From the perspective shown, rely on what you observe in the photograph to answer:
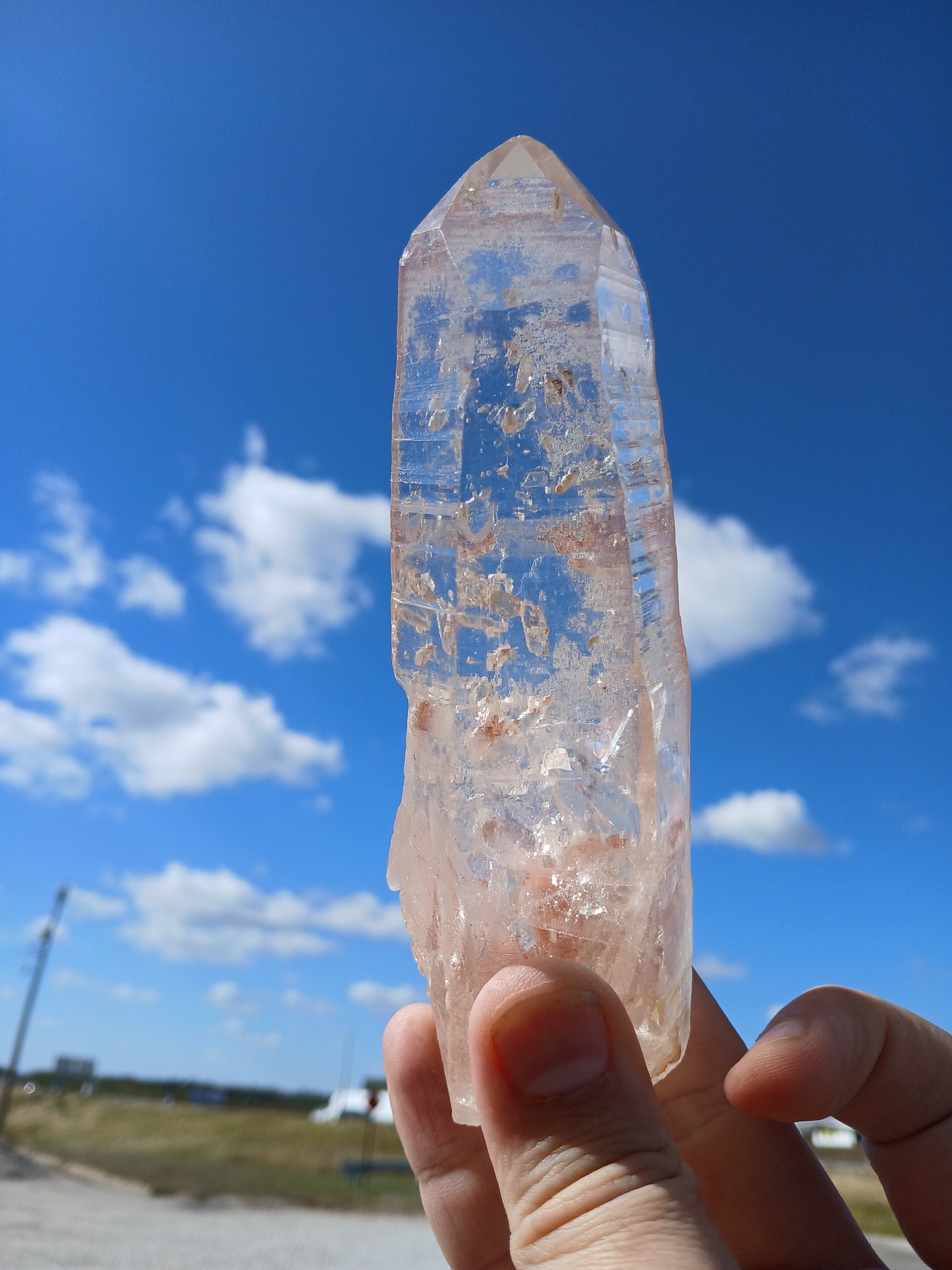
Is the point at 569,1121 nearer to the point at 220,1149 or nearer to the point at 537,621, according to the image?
the point at 537,621

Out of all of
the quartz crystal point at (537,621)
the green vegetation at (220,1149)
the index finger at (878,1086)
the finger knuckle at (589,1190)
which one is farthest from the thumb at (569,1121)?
the green vegetation at (220,1149)

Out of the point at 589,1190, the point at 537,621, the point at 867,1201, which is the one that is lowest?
the point at 867,1201

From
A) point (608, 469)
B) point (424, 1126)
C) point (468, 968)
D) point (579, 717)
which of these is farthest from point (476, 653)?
point (424, 1126)

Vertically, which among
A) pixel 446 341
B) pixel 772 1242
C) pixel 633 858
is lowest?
pixel 772 1242

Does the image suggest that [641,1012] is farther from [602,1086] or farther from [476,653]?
[476,653]

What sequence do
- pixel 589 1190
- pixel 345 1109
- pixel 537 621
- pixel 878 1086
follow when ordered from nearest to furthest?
1. pixel 589 1190
2. pixel 537 621
3. pixel 878 1086
4. pixel 345 1109

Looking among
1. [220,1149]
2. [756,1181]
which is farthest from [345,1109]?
[756,1181]

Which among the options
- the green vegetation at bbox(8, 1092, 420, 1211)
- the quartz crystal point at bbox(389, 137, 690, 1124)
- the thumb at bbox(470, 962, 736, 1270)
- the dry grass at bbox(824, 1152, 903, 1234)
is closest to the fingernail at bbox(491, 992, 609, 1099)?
the thumb at bbox(470, 962, 736, 1270)

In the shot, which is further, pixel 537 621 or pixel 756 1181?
pixel 756 1181
